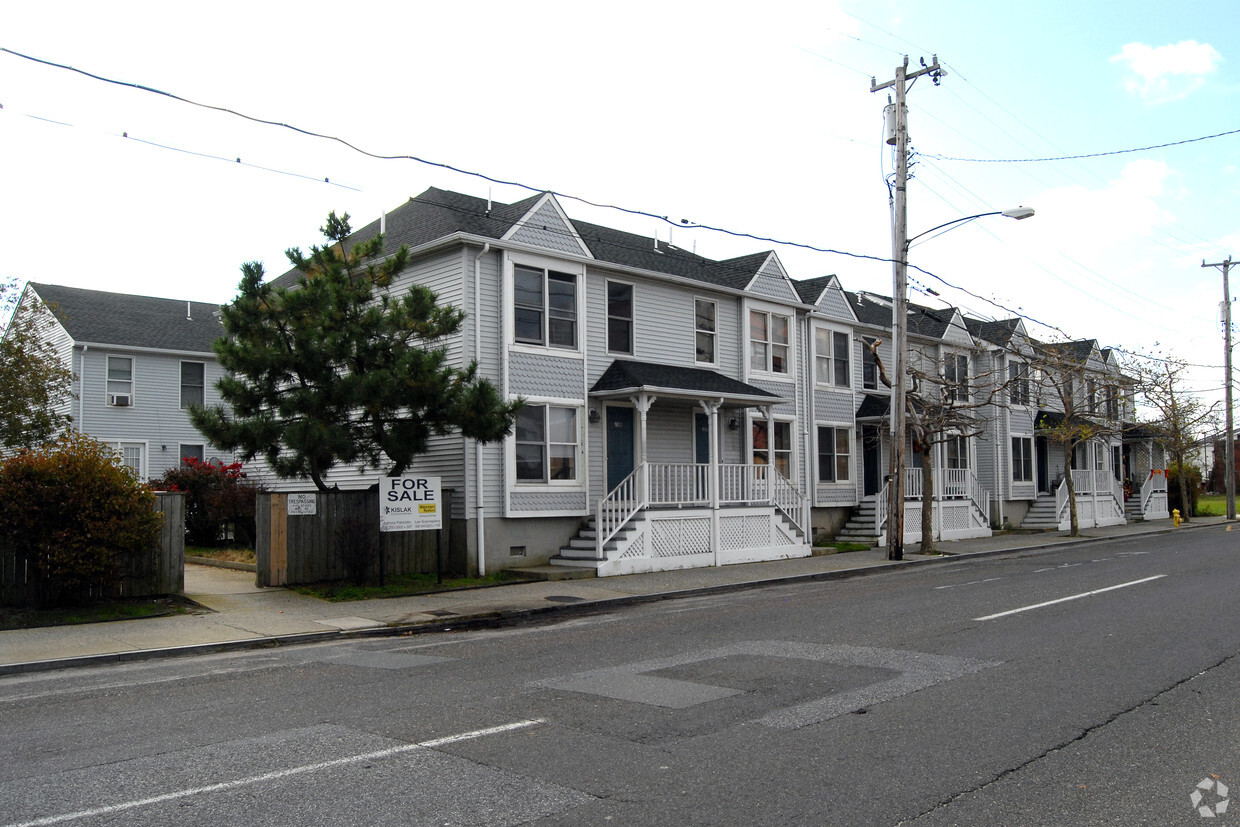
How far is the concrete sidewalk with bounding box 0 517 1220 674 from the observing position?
1091cm

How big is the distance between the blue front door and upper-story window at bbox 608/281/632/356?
4.70ft


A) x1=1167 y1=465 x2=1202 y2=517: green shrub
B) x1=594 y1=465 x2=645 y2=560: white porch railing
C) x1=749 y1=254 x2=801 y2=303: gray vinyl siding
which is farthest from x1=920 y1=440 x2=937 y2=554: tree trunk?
x1=1167 y1=465 x2=1202 y2=517: green shrub

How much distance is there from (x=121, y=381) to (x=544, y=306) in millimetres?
17004

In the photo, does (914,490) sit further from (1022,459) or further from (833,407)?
(1022,459)

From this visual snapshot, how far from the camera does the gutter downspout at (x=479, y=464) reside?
1822cm

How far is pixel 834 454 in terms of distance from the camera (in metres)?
27.9

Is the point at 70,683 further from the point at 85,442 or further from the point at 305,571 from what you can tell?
the point at 305,571

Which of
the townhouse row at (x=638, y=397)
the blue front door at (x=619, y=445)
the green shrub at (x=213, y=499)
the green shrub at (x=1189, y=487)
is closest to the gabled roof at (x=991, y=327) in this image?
the townhouse row at (x=638, y=397)

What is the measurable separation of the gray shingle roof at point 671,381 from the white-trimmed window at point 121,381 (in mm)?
17189

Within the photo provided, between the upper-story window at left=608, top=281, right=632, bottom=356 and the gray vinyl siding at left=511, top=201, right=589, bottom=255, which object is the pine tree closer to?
the gray vinyl siding at left=511, top=201, right=589, bottom=255

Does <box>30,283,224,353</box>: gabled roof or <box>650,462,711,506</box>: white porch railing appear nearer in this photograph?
<box>650,462,711,506</box>: white porch railing

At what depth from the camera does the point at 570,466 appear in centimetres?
2019

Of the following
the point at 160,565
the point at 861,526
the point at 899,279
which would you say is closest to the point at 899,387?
the point at 899,279

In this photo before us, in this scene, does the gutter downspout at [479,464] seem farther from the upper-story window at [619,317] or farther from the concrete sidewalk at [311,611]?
the upper-story window at [619,317]
